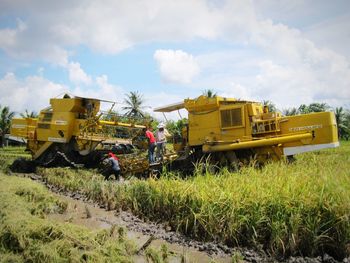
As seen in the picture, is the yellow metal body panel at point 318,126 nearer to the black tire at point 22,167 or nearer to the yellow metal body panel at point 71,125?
the yellow metal body panel at point 71,125

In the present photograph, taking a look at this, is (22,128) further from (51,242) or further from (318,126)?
(318,126)

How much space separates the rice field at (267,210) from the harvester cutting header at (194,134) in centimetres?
299

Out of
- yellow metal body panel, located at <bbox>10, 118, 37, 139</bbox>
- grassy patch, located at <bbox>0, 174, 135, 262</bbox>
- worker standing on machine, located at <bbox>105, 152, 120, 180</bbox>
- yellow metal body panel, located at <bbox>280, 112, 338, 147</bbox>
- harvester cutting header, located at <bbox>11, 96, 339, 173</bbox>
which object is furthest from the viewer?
yellow metal body panel, located at <bbox>10, 118, 37, 139</bbox>

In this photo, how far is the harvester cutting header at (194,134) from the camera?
32.3 ft

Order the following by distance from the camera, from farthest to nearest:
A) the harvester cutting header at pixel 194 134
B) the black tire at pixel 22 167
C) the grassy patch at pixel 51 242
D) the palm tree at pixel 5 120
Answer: the palm tree at pixel 5 120, the black tire at pixel 22 167, the harvester cutting header at pixel 194 134, the grassy patch at pixel 51 242

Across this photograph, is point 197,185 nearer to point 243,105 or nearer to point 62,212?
point 62,212

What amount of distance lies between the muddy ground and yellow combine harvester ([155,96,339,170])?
4007 mm

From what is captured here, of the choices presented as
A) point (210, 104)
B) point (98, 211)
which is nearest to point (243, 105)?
point (210, 104)

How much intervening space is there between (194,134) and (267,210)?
6613mm

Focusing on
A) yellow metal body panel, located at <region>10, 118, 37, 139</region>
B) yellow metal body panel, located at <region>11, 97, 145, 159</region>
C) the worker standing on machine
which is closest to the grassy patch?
the worker standing on machine

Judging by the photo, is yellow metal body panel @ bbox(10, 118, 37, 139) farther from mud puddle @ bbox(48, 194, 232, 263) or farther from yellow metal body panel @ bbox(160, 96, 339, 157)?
yellow metal body panel @ bbox(160, 96, 339, 157)

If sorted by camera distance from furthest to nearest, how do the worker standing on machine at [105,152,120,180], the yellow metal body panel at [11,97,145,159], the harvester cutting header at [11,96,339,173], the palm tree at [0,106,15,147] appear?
the palm tree at [0,106,15,147]
the yellow metal body panel at [11,97,145,159]
the worker standing on machine at [105,152,120,180]
the harvester cutting header at [11,96,339,173]

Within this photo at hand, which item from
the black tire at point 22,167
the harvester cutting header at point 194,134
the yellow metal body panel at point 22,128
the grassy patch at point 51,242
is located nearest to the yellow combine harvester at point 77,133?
the harvester cutting header at point 194,134

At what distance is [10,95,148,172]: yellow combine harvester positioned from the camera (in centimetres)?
1323
